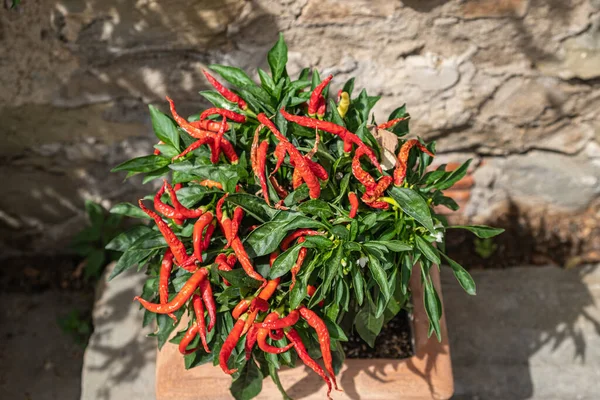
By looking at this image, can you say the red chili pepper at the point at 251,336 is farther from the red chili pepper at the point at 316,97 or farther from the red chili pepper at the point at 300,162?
the red chili pepper at the point at 316,97

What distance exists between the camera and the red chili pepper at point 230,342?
122 centimetres

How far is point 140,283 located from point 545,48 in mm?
1633

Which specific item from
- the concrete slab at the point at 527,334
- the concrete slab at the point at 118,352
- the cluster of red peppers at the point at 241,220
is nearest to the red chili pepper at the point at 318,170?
the cluster of red peppers at the point at 241,220

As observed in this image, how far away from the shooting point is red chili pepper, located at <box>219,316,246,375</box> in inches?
47.9

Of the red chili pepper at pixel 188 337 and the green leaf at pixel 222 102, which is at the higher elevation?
Result: the green leaf at pixel 222 102

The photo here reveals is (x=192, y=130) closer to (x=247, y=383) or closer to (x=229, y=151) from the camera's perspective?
(x=229, y=151)

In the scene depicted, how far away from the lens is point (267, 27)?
1826 millimetres

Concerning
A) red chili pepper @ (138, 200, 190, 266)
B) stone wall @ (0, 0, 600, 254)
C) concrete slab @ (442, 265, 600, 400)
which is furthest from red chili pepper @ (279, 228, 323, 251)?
concrete slab @ (442, 265, 600, 400)

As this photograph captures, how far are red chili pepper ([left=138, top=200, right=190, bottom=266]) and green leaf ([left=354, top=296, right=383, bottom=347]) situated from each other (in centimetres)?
45

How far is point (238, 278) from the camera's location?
1.19m

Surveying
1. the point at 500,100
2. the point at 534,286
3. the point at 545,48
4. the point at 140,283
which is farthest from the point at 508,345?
the point at 140,283

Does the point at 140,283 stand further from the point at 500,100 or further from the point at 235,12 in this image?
the point at 500,100

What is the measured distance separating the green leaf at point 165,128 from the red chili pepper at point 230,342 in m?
0.44

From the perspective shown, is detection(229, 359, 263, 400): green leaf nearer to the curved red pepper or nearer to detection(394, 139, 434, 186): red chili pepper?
the curved red pepper
